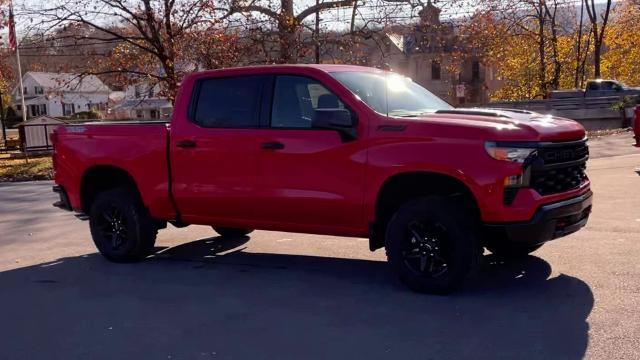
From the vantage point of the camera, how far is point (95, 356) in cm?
448

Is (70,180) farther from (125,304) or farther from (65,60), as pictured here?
(65,60)

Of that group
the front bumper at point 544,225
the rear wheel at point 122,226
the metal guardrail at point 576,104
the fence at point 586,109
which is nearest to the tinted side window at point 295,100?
the front bumper at point 544,225

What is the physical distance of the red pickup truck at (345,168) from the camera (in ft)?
16.9

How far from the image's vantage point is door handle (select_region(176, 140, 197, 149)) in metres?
6.61

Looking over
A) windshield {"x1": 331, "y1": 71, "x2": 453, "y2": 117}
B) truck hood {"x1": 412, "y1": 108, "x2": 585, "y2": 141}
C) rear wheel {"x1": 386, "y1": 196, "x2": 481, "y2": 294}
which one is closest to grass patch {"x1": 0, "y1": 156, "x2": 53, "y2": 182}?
windshield {"x1": 331, "y1": 71, "x2": 453, "y2": 117}

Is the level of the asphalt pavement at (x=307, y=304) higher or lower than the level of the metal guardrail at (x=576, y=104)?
lower

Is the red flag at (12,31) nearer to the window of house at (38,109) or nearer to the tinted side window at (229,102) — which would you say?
the tinted side window at (229,102)

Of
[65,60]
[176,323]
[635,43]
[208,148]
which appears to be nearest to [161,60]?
[65,60]

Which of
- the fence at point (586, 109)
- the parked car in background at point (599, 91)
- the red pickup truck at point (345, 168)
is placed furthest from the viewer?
the parked car in background at point (599, 91)

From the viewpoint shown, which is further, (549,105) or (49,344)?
(549,105)

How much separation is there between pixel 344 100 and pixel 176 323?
233 cm

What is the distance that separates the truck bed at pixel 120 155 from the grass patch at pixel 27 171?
1258 cm

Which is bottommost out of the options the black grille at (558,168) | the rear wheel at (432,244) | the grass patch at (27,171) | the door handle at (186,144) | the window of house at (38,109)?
the window of house at (38,109)

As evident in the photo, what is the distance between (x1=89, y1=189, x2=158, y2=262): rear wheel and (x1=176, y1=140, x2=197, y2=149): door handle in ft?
3.20
